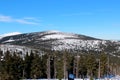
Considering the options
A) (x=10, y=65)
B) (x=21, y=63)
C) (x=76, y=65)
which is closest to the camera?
(x=10, y=65)

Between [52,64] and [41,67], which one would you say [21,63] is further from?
[52,64]

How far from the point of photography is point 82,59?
109 m

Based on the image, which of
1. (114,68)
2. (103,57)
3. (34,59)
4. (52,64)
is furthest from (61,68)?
(114,68)

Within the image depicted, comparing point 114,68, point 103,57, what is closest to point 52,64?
point 103,57

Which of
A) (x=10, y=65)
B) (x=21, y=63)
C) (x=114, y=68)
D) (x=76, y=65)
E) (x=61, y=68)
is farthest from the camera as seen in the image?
(x=114, y=68)

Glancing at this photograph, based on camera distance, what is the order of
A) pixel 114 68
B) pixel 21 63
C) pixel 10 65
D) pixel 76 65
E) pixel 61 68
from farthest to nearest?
1. pixel 114 68
2. pixel 76 65
3. pixel 61 68
4. pixel 21 63
5. pixel 10 65

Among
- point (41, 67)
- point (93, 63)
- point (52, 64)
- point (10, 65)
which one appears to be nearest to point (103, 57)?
point (93, 63)

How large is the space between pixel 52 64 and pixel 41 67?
8.97 metres

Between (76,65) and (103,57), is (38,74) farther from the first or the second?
(103,57)

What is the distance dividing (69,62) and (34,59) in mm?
16706

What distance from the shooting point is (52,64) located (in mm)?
100500

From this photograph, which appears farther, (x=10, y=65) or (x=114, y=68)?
(x=114, y=68)

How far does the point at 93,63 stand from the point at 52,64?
1468 cm

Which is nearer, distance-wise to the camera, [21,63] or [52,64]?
[21,63]
